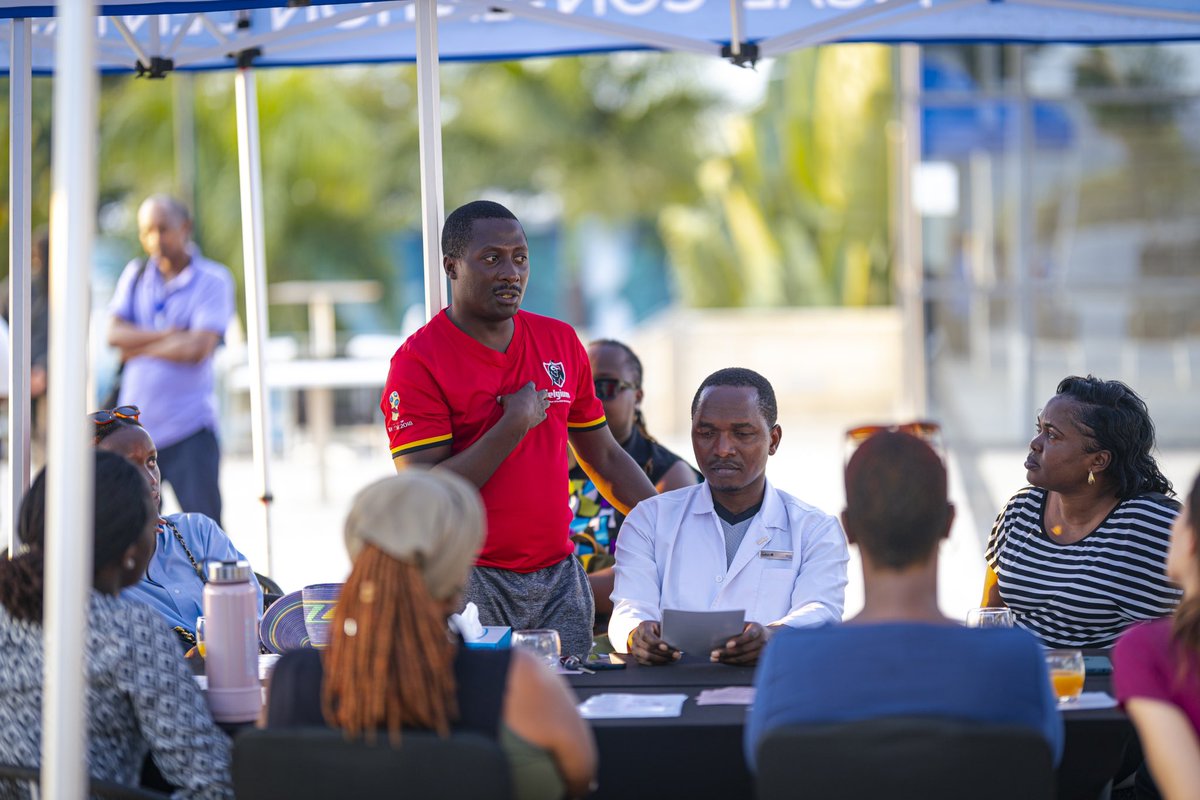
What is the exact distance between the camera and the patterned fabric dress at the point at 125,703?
2.65 meters

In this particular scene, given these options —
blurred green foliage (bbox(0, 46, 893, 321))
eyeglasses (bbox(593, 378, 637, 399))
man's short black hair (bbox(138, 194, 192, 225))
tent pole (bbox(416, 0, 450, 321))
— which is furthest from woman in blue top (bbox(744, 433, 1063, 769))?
blurred green foliage (bbox(0, 46, 893, 321))

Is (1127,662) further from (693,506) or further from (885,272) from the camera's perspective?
(885,272)

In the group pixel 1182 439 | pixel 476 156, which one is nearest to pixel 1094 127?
pixel 1182 439

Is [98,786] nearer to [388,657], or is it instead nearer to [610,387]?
[388,657]

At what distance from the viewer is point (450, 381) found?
12.5 ft

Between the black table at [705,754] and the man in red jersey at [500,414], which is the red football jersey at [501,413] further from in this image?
the black table at [705,754]

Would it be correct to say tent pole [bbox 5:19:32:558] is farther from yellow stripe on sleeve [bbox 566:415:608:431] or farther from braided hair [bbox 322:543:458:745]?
braided hair [bbox 322:543:458:745]

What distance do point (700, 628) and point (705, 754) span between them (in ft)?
1.73

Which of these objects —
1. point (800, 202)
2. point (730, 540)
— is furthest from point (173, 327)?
point (800, 202)

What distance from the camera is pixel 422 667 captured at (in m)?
2.32

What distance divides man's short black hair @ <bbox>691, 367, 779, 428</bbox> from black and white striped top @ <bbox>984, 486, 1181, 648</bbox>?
0.76m

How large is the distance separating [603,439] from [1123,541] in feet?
4.82

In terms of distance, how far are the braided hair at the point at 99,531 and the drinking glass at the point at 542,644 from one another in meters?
0.85

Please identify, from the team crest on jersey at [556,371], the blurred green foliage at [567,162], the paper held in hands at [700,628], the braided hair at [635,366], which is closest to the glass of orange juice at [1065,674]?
the paper held in hands at [700,628]
